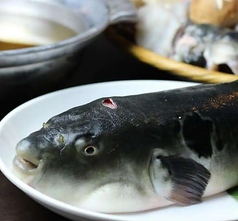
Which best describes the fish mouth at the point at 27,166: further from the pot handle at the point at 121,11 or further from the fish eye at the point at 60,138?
the pot handle at the point at 121,11

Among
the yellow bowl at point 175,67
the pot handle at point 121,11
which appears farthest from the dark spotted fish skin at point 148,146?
the pot handle at point 121,11

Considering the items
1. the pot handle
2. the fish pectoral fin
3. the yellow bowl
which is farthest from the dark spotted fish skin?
the pot handle

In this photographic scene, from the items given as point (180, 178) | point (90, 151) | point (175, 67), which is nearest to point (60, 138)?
point (90, 151)

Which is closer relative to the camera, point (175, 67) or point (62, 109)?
point (62, 109)

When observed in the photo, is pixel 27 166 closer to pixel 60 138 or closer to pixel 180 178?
pixel 60 138

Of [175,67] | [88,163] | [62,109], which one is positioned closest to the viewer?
[88,163]

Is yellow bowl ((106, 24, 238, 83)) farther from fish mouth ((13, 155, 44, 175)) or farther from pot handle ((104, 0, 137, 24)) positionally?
fish mouth ((13, 155, 44, 175))

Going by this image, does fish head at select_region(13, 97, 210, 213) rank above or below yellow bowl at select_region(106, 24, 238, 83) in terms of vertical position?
above
